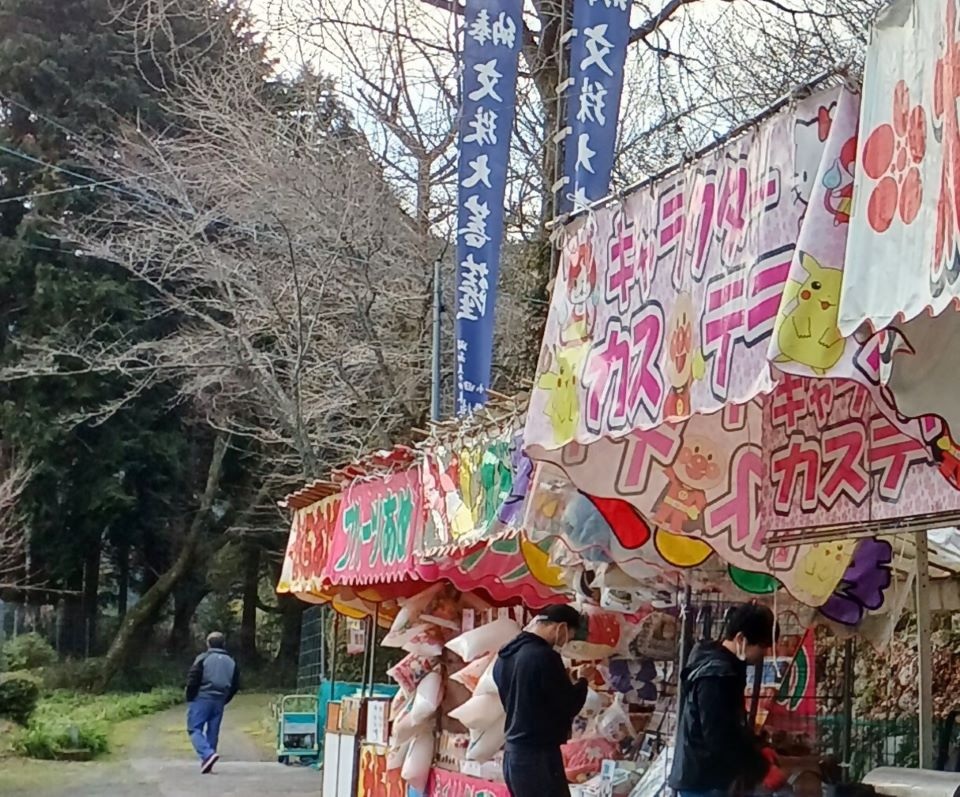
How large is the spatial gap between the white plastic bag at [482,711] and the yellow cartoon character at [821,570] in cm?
231

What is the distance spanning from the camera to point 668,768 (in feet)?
20.7

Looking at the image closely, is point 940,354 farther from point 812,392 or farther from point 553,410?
point 812,392

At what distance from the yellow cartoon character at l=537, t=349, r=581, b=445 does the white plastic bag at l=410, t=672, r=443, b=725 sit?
5102mm

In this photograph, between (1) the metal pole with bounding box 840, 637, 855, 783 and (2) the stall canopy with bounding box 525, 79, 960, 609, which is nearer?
(2) the stall canopy with bounding box 525, 79, 960, 609

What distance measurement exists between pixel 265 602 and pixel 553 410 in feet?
112

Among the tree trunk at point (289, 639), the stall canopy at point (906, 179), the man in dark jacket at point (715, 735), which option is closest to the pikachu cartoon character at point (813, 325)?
the stall canopy at point (906, 179)

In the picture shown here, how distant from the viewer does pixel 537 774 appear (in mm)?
6383

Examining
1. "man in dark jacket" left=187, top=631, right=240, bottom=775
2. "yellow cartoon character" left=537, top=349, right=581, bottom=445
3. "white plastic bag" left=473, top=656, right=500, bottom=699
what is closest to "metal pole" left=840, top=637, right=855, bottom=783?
"white plastic bag" left=473, top=656, right=500, bottom=699

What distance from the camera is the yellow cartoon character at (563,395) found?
459 cm

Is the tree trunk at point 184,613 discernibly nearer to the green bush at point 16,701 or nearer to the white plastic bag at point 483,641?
the green bush at point 16,701

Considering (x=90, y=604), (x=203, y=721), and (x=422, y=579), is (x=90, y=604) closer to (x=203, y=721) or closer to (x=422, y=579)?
(x=203, y=721)

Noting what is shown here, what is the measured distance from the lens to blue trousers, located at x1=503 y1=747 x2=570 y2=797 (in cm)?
637

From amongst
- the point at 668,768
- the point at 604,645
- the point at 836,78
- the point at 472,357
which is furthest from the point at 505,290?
the point at 836,78

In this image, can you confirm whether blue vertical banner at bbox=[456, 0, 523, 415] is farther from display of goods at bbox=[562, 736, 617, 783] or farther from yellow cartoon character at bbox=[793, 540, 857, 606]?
yellow cartoon character at bbox=[793, 540, 857, 606]
